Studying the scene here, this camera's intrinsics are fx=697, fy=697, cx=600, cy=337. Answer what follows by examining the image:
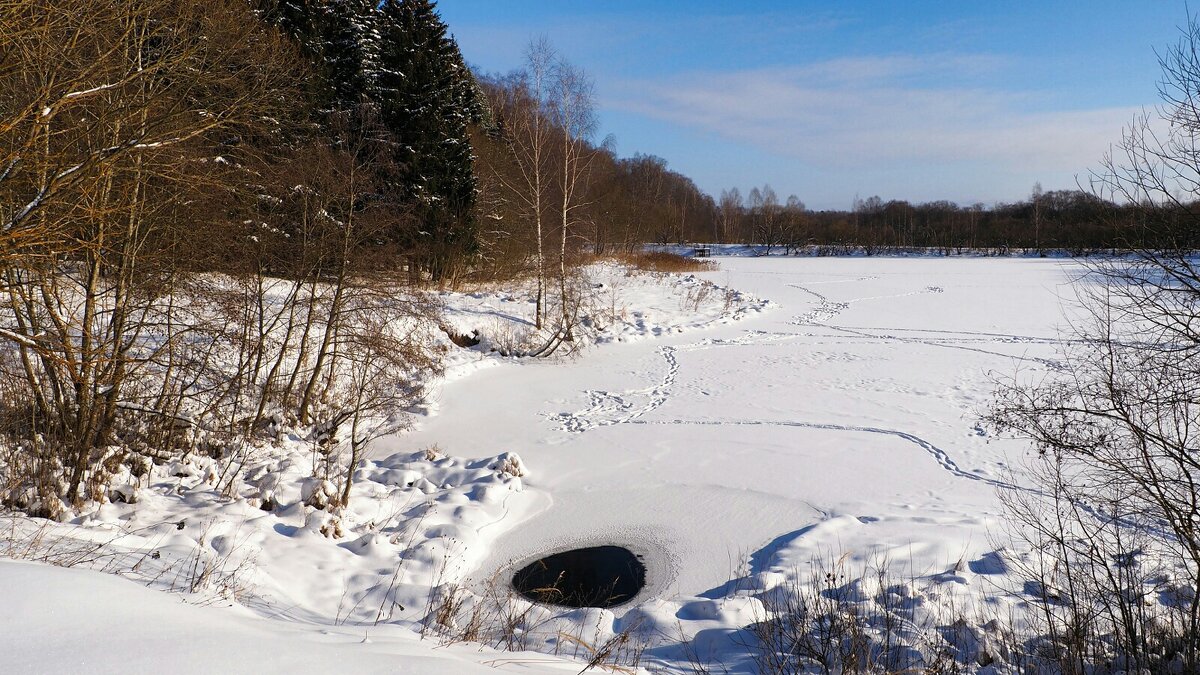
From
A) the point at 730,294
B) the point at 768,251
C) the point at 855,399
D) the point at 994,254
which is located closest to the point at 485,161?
the point at 730,294

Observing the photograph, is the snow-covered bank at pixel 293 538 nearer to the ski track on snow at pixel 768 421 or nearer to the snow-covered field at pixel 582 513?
the snow-covered field at pixel 582 513

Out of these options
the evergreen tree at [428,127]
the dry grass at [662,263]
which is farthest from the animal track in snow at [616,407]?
the dry grass at [662,263]

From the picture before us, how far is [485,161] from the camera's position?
86.7 feet

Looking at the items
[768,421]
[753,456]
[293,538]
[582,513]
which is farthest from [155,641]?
[768,421]

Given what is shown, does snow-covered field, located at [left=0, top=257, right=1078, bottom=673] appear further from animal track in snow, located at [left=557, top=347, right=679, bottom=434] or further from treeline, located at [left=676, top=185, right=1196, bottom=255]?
treeline, located at [left=676, top=185, right=1196, bottom=255]

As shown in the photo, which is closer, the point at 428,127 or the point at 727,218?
the point at 428,127

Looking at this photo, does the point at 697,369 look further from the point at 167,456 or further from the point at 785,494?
the point at 167,456

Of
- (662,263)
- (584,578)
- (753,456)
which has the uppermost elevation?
(662,263)

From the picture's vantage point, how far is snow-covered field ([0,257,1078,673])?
139 inches

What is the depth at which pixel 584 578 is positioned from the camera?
639 centimetres

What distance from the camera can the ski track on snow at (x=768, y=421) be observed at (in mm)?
10148

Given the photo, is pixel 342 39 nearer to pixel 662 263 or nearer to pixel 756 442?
pixel 756 442

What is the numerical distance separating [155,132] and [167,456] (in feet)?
12.5

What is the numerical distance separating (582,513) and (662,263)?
2994cm
